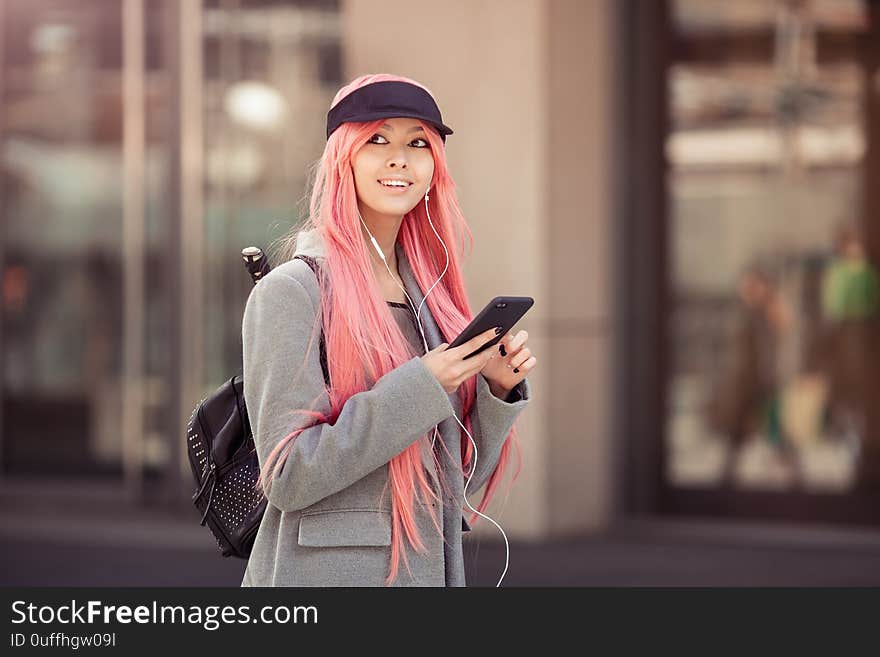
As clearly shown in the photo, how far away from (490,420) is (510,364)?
0.44 feet

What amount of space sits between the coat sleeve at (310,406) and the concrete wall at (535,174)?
5316mm

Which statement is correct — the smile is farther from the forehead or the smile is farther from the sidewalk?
the sidewalk

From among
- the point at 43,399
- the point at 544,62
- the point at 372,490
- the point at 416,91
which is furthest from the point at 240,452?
the point at 43,399

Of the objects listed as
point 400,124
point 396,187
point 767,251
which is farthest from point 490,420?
point 767,251

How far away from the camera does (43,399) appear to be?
971 cm

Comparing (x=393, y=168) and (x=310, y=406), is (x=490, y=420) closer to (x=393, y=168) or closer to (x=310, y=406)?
(x=310, y=406)

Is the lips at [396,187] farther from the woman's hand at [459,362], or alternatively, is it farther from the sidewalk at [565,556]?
the sidewalk at [565,556]

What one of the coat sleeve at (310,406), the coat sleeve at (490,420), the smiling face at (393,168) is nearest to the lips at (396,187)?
the smiling face at (393,168)

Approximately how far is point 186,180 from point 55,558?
256 centimetres

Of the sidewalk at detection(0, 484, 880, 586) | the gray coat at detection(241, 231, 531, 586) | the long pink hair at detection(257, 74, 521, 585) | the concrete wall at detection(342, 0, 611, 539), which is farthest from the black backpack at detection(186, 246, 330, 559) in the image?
the concrete wall at detection(342, 0, 611, 539)

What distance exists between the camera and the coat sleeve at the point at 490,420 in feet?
8.70
